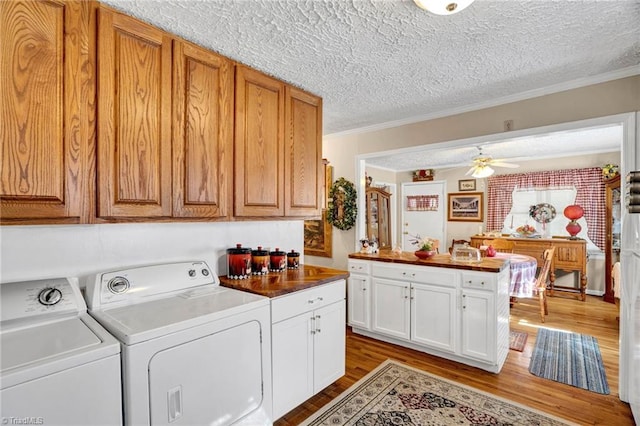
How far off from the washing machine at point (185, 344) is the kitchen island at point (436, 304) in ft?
5.64

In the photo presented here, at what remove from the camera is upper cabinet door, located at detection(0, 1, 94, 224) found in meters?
1.26

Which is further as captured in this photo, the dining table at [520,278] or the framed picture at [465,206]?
the framed picture at [465,206]

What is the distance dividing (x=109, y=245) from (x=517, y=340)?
385cm

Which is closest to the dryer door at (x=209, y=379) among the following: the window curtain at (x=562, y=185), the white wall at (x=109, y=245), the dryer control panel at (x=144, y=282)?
the dryer control panel at (x=144, y=282)

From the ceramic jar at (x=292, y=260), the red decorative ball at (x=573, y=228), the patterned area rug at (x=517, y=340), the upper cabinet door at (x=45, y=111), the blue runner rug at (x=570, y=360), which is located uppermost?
the upper cabinet door at (x=45, y=111)

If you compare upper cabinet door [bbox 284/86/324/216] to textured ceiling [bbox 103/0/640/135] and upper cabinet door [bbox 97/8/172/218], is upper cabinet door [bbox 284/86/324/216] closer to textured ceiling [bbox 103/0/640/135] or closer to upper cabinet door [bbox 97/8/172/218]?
textured ceiling [bbox 103/0/640/135]

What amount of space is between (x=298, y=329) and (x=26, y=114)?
1753mm

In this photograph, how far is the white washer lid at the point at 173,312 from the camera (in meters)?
1.33

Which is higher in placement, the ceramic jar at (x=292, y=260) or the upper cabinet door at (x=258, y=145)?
the upper cabinet door at (x=258, y=145)

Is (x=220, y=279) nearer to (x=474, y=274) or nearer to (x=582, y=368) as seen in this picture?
(x=474, y=274)

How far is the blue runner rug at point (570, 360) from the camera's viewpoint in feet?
8.43

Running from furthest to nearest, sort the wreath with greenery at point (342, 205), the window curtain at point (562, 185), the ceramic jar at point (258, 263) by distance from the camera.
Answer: the window curtain at point (562, 185), the wreath with greenery at point (342, 205), the ceramic jar at point (258, 263)

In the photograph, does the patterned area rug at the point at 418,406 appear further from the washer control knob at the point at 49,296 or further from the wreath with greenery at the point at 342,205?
the wreath with greenery at the point at 342,205

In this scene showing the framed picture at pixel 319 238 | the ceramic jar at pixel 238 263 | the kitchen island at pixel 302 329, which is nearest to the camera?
the kitchen island at pixel 302 329
